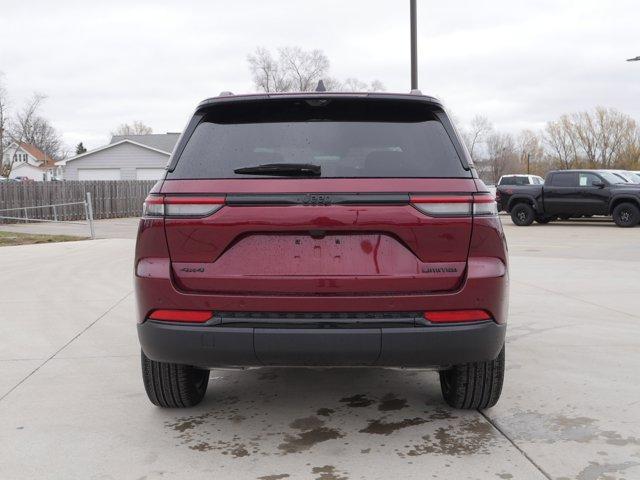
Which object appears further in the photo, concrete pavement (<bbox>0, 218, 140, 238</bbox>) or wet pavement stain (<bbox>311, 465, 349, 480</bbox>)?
concrete pavement (<bbox>0, 218, 140, 238</bbox>)

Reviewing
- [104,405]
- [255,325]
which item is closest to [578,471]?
[255,325]

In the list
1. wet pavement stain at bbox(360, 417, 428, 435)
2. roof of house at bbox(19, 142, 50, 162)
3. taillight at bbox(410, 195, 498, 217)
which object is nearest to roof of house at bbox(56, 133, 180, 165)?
wet pavement stain at bbox(360, 417, 428, 435)

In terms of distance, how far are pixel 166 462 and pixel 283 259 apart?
1.17 m

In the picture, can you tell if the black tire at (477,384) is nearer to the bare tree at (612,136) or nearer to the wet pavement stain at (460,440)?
the wet pavement stain at (460,440)

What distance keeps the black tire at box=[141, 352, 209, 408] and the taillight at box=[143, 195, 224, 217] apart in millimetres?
934

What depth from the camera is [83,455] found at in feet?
10.9

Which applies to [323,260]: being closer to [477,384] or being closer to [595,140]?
[477,384]

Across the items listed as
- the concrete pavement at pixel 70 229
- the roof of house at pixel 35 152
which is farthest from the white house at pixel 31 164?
the concrete pavement at pixel 70 229

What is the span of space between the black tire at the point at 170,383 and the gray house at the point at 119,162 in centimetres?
4114

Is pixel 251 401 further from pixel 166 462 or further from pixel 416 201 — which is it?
pixel 416 201

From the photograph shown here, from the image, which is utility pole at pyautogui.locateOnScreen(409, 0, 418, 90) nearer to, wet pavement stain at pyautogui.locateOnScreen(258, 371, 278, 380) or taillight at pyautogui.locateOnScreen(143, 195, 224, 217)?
wet pavement stain at pyautogui.locateOnScreen(258, 371, 278, 380)

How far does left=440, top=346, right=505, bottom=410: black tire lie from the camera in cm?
366

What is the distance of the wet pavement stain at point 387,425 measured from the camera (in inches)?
142

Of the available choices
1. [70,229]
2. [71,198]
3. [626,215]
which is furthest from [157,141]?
[626,215]
